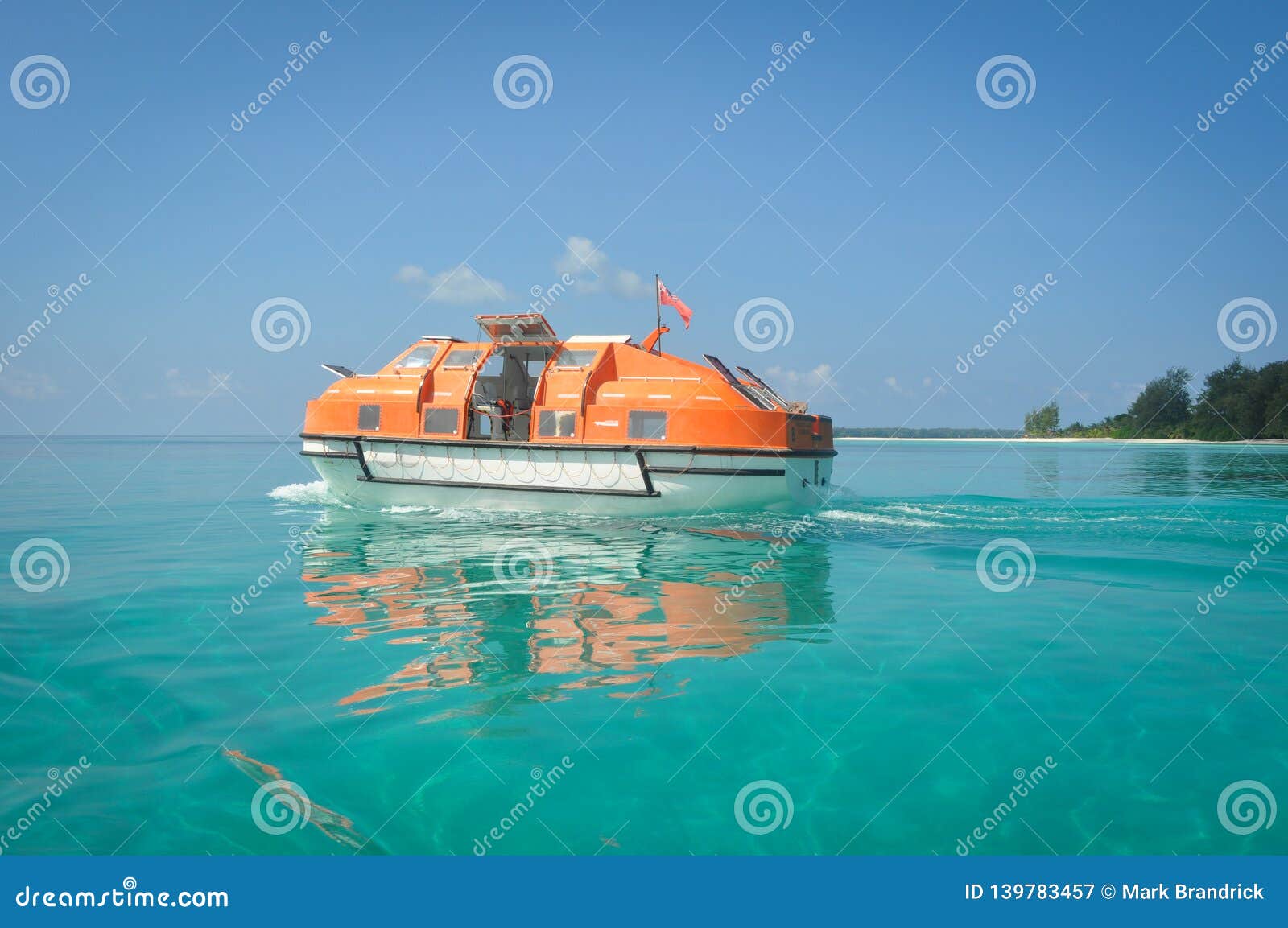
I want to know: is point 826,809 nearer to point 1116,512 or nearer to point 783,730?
point 783,730

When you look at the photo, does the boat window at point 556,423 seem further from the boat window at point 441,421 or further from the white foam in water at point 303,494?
the white foam in water at point 303,494

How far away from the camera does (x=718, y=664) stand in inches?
268

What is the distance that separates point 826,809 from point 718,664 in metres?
2.42

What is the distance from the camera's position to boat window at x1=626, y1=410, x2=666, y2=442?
52.9 feet

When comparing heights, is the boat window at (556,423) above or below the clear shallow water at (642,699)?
above

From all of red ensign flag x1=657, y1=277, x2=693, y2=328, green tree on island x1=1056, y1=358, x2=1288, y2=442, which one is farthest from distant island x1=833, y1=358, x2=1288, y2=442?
red ensign flag x1=657, y1=277, x2=693, y2=328

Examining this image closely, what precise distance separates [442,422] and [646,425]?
4978 mm

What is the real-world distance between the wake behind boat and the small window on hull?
26mm

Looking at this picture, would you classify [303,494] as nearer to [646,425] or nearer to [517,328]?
[517,328]

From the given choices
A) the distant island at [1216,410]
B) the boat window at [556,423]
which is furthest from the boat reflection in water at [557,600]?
the distant island at [1216,410]

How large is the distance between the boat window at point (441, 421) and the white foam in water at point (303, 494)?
5.60 meters

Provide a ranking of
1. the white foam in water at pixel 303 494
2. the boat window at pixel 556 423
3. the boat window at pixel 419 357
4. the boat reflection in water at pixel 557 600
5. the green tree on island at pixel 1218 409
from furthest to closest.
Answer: the green tree on island at pixel 1218 409, the white foam in water at pixel 303 494, the boat window at pixel 419 357, the boat window at pixel 556 423, the boat reflection in water at pixel 557 600

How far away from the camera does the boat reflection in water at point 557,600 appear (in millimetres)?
6527

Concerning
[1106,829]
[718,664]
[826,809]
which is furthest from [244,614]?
[1106,829]
